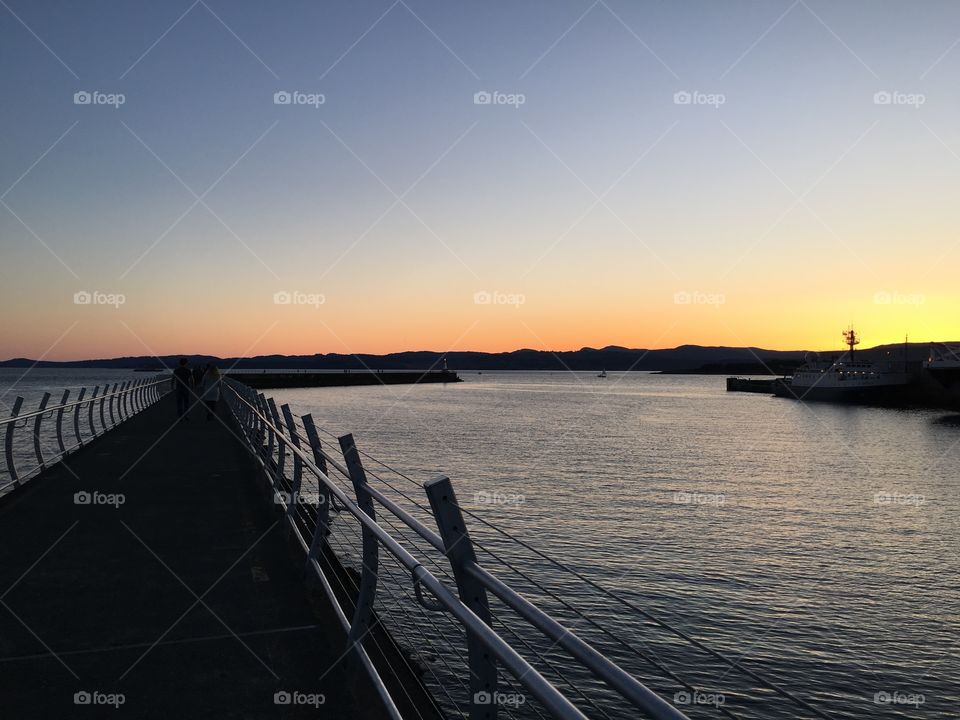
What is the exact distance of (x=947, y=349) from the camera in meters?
71.5

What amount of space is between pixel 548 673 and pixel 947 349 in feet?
254

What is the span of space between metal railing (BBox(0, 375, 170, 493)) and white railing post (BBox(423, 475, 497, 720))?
346 inches

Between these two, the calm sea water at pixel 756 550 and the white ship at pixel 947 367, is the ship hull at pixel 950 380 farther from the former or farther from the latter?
the calm sea water at pixel 756 550

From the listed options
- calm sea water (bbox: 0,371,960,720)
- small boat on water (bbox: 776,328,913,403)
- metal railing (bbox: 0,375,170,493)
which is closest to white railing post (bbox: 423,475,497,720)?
calm sea water (bbox: 0,371,960,720)

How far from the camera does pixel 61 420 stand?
53.4 feet

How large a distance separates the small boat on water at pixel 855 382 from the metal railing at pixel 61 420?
8028 cm

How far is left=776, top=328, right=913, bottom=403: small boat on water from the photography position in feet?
299

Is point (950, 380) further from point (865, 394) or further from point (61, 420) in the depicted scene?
point (61, 420)

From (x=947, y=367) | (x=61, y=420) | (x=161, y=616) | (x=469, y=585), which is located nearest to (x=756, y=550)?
(x=161, y=616)

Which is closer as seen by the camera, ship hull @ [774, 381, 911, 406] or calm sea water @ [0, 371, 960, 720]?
calm sea water @ [0, 371, 960, 720]

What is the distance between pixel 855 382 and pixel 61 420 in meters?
94.1

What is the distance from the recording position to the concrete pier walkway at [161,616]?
388cm

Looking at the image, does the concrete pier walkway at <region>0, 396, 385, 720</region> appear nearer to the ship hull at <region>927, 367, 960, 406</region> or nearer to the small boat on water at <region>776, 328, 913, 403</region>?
the ship hull at <region>927, 367, 960, 406</region>

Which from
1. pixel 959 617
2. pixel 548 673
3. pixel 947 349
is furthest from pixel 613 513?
pixel 947 349
